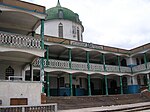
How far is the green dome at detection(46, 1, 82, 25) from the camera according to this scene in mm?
28945

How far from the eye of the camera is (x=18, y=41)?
565 inches

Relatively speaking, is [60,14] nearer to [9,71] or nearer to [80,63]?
[80,63]

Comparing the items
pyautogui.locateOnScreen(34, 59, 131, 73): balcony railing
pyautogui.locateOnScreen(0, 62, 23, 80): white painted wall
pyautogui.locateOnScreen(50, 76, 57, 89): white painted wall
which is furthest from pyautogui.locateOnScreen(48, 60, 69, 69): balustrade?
pyautogui.locateOnScreen(0, 62, 23, 80): white painted wall

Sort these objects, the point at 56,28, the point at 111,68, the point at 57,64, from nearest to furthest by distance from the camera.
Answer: the point at 57,64 → the point at 111,68 → the point at 56,28

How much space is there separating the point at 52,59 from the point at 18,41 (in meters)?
7.72

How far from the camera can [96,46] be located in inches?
990

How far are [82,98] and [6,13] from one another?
10410mm

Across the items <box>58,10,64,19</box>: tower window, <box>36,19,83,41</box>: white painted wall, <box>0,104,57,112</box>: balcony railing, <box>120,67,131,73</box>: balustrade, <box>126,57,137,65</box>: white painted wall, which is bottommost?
<box>0,104,57,112</box>: balcony railing

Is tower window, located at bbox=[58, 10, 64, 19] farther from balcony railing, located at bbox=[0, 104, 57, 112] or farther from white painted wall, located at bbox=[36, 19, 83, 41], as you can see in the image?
balcony railing, located at bbox=[0, 104, 57, 112]

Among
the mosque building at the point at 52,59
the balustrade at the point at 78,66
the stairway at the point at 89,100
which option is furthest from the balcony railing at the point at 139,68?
the balustrade at the point at 78,66

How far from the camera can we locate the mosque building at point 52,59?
543 inches

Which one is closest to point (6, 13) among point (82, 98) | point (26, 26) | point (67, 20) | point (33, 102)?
point (26, 26)

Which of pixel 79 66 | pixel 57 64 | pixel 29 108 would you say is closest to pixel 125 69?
pixel 79 66

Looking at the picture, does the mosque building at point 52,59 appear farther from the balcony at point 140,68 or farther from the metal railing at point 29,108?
the metal railing at point 29,108
